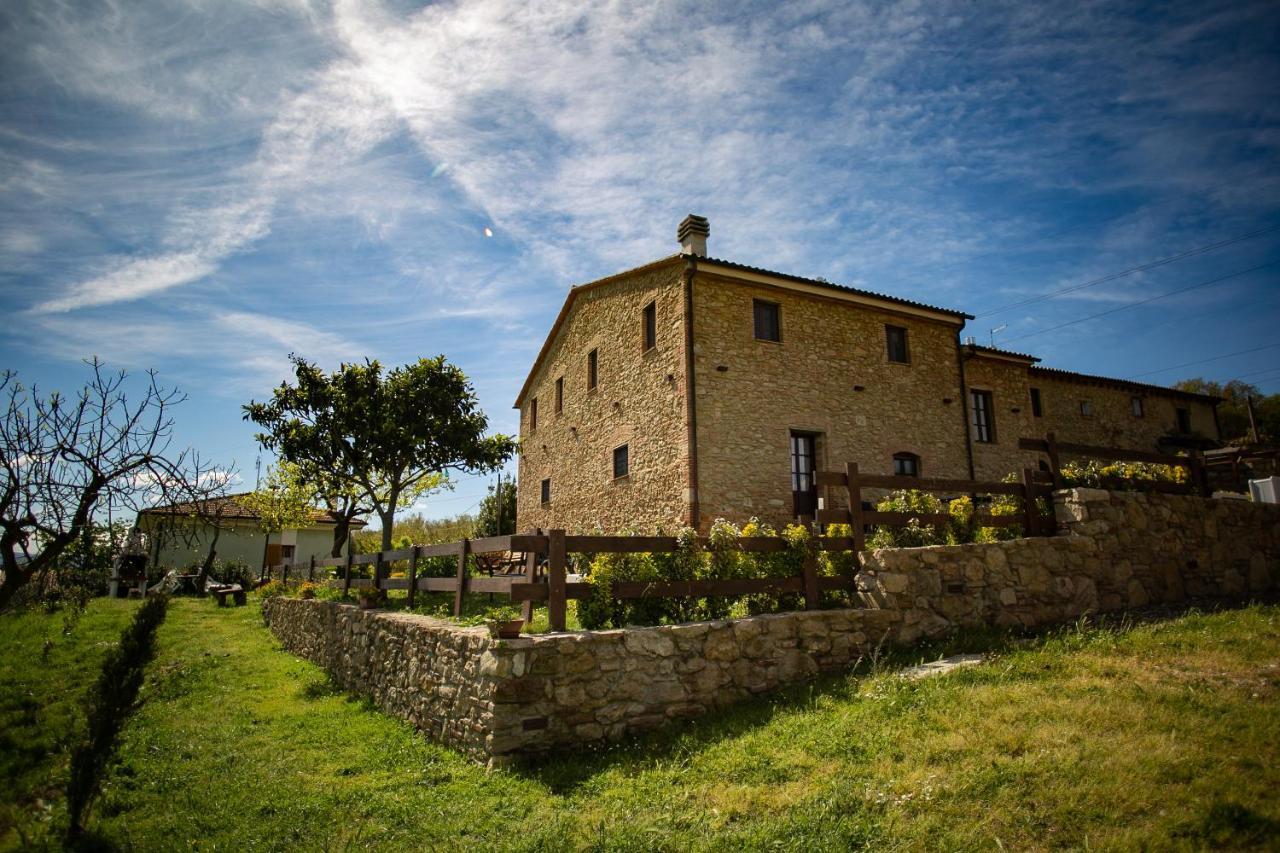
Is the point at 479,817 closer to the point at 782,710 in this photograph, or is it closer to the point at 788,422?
the point at 782,710

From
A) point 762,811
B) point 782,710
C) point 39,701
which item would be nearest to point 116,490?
point 39,701

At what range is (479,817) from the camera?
4.78 m

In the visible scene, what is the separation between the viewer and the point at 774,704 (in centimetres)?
630

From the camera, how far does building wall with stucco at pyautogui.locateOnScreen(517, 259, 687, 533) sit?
13.7 m

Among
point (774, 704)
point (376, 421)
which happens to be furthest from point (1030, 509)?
point (376, 421)

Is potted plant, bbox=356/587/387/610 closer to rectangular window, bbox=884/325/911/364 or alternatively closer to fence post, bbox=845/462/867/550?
fence post, bbox=845/462/867/550

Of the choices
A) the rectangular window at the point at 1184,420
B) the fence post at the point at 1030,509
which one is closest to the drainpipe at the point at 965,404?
the fence post at the point at 1030,509

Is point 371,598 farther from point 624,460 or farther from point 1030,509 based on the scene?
point 1030,509

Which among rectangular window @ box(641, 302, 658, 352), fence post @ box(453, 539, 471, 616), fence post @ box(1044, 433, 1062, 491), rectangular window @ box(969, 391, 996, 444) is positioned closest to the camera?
fence post @ box(453, 539, 471, 616)

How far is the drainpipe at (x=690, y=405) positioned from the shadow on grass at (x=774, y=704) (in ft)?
18.5

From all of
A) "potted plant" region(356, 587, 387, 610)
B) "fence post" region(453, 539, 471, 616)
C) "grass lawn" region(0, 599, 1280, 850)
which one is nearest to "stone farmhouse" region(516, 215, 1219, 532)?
"potted plant" region(356, 587, 387, 610)

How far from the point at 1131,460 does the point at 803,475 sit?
19.0 ft

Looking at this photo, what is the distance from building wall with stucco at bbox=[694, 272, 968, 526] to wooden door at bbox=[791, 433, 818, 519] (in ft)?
0.73

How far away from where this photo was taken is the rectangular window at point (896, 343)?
16078 millimetres
